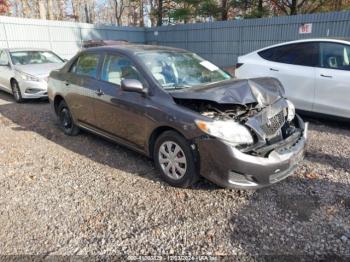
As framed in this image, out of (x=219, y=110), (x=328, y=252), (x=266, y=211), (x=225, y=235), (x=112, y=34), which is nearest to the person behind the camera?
(x=328, y=252)

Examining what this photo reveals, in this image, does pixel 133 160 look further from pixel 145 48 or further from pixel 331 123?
pixel 331 123

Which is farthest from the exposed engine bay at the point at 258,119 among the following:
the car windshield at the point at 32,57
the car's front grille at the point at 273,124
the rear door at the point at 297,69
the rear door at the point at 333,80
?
the car windshield at the point at 32,57

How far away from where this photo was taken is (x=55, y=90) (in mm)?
5672

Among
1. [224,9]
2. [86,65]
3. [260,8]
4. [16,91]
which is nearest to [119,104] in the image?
[86,65]

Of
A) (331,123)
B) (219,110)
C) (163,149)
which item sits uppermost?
(219,110)

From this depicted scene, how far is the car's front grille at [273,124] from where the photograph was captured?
11.1 feet

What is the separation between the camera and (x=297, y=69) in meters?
5.77

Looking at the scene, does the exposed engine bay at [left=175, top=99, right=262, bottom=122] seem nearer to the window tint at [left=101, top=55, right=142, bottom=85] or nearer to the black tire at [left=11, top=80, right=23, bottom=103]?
the window tint at [left=101, top=55, right=142, bottom=85]

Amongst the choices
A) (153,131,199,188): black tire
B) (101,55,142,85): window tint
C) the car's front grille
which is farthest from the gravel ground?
(101,55,142,85): window tint

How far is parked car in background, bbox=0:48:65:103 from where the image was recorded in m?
8.02

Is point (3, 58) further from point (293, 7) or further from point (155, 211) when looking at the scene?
point (293, 7)

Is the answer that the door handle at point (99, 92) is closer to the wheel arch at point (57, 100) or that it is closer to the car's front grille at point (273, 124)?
the wheel arch at point (57, 100)

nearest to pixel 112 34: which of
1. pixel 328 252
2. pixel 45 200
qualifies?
pixel 45 200

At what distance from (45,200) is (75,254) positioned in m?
1.08
